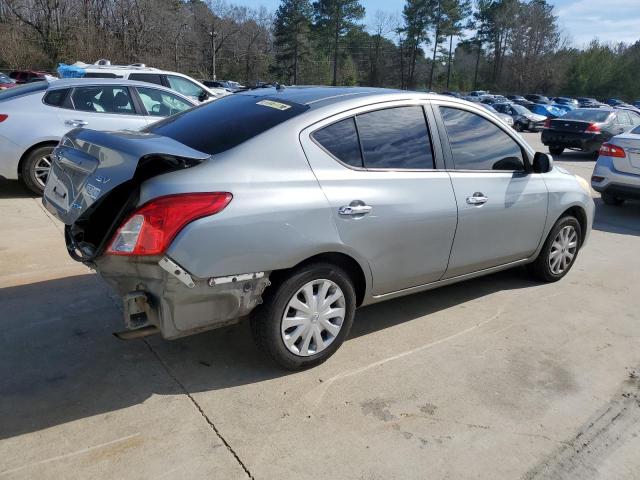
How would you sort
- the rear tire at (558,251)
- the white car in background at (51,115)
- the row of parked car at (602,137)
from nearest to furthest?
1. the rear tire at (558,251)
2. the white car in background at (51,115)
3. the row of parked car at (602,137)

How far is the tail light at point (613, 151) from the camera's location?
8352 mm

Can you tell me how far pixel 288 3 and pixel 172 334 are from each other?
7566 cm

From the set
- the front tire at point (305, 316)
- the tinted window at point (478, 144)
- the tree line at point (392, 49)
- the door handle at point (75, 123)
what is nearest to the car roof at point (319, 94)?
the tinted window at point (478, 144)

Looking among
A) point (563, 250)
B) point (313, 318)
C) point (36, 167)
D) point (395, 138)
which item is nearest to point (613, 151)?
point (563, 250)

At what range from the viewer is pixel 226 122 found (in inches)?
136

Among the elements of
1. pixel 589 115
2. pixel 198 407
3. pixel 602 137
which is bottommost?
pixel 198 407

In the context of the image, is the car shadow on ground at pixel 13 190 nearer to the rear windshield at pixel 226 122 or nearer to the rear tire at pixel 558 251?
the rear windshield at pixel 226 122

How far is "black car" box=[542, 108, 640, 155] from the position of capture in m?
16.0

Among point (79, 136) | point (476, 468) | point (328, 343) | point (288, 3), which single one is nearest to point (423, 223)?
point (328, 343)

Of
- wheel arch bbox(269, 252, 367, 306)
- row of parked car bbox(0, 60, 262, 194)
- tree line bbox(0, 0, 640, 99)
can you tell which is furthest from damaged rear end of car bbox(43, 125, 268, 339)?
tree line bbox(0, 0, 640, 99)

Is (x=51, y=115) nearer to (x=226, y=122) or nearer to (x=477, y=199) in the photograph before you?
(x=226, y=122)

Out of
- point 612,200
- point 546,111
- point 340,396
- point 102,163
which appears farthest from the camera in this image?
point 546,111

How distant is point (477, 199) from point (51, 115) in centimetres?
594

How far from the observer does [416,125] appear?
3.81 m
